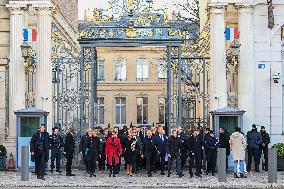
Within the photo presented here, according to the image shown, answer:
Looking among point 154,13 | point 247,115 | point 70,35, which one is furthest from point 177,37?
point 70,35

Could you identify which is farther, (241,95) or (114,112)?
(114,112)

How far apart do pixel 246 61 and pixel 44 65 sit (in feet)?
22.3

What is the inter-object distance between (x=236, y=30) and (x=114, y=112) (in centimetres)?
3337

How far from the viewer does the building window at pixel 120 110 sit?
63500 millimetres

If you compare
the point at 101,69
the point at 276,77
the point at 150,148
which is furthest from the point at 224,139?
the point at 101,69

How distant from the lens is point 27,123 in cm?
2959

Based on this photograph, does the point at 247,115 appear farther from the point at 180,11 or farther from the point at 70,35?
the point at 180,11

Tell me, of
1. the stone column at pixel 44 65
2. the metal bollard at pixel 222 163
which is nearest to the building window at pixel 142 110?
the stone column at pixel 44 65

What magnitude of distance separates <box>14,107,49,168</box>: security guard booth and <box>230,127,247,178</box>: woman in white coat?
246 inches

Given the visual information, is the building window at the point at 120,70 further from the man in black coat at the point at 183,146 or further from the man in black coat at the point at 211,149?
the man in black coat at the point at 183,146

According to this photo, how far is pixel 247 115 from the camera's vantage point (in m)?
30.3

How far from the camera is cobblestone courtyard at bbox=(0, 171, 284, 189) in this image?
24.7 m

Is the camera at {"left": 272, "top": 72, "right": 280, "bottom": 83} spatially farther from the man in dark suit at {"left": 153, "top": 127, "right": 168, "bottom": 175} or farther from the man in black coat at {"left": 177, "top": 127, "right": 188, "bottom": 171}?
the man in dark suit at {"left": 153, "top": 127, "right": 168, "bottom": 175}

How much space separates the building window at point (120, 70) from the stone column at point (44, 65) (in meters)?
32.6
